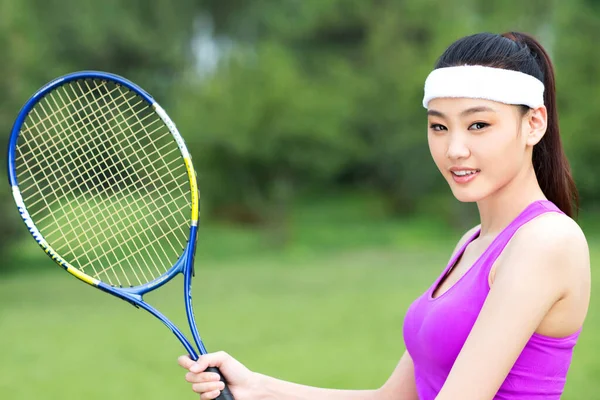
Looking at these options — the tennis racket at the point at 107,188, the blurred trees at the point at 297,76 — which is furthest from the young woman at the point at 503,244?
the blurred trees at the point at 297,76

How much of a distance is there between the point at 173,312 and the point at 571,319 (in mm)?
8303

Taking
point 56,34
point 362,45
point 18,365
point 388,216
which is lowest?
point 18,365

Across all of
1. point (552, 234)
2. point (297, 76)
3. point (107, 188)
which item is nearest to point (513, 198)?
point (552, 234)

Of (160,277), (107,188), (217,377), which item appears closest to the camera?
(217,377)

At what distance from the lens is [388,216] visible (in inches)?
811

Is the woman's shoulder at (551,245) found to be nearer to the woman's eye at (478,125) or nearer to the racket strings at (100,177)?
the woman's eye at (478,125)

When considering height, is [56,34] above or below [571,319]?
above

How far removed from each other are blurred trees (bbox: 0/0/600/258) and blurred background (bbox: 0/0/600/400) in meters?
0.04

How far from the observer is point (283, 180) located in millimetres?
17578

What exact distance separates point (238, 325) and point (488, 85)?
7.74 metres

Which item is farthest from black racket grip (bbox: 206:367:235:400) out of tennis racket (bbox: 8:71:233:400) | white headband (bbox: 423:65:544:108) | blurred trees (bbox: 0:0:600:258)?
blurred trees (bbox: 0:0:600:258)

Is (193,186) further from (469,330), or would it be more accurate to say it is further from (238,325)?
Answer: (238,325)

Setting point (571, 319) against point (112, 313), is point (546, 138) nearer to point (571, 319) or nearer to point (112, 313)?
point (571, 319)

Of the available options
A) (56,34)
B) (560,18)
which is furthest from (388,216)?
(56,34)
